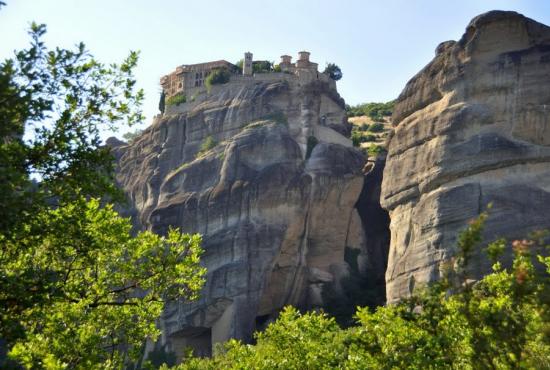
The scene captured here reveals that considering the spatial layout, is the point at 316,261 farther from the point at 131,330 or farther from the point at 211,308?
the point at 131,330

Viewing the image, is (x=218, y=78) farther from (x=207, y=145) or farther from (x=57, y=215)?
(x=57, y=215)

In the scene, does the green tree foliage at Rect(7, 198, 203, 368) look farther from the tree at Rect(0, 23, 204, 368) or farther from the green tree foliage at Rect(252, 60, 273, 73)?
the green tree foliage at Rect(252, 60, 273, 73)

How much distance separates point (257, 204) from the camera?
179ft

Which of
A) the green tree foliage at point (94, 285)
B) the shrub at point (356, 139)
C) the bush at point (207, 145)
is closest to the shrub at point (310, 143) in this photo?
the bush at point (207, 145)

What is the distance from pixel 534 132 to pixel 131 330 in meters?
26.9

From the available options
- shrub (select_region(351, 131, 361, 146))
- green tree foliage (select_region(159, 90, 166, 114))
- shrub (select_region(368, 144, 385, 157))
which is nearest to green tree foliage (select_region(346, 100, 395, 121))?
shrub (select_region(351, 131, 361, 146))

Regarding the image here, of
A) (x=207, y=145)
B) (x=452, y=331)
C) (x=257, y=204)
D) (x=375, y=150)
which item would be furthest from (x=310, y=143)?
(x=452, y=331)

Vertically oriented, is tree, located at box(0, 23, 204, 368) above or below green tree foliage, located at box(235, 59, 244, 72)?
below

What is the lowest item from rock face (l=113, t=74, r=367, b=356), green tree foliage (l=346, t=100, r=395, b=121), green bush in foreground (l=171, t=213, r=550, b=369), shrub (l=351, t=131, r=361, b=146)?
green bush in foreground (l=171, t=213, r=550, b=369)

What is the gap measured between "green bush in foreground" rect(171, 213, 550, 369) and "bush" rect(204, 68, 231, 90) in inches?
1597

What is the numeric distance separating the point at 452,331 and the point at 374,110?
243ft

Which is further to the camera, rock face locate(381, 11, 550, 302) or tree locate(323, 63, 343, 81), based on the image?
tree locate(323, 63, 343, 81)

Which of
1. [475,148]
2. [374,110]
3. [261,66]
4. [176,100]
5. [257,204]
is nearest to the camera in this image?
[475,148]

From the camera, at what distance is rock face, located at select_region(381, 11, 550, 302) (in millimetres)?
41219
